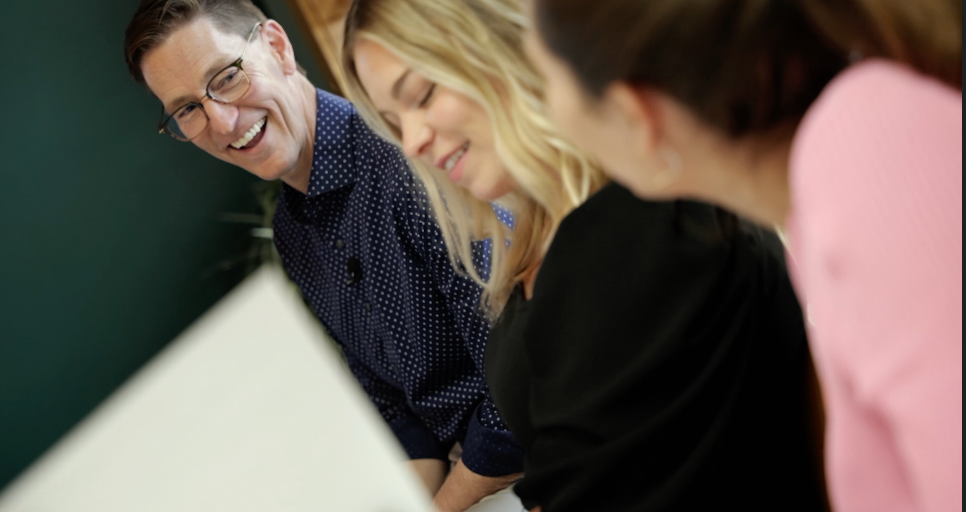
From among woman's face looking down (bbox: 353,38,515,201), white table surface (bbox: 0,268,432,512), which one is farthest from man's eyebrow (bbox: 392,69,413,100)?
white table surface (bbox: 0,268,432,512)

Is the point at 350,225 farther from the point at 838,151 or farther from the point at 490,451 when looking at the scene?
the point at 838,151

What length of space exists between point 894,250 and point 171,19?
0.82m

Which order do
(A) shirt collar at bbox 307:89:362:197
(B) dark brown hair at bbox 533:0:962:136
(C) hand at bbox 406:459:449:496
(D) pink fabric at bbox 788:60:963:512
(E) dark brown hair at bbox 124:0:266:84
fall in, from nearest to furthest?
(D) pink fabric at bbox 788:60:963:512
(B) dark brown hair at bbox 533:0:962:136
(E) dark brown hair at bbox 124:0:266:84
(A) shirt collar at bbox 307:89:362:197
(C) hand at bbox 406:459:449:496

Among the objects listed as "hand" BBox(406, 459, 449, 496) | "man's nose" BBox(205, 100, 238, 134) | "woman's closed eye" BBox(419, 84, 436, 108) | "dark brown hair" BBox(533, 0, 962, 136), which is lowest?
"hand" BBox(406, 459, 449, 496)

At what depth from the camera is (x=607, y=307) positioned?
84 cm

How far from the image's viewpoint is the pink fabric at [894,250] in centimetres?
44

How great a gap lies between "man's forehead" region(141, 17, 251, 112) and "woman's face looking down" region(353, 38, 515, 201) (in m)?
0.18

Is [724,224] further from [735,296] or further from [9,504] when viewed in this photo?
[9,504]

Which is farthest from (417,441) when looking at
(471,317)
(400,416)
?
(471,317)

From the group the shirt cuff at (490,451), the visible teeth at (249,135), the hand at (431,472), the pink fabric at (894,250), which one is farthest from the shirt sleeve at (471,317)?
the pink fabric at (894,250)

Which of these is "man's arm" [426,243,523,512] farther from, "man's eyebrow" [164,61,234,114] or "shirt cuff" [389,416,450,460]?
"man's eyebrow" [164,61,234,114]

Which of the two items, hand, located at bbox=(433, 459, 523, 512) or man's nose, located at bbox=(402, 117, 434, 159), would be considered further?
hand, located at bbox=(433, 459, 523, 512)

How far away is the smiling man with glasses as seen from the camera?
0.94m

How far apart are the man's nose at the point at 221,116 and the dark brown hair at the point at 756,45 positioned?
529mm
